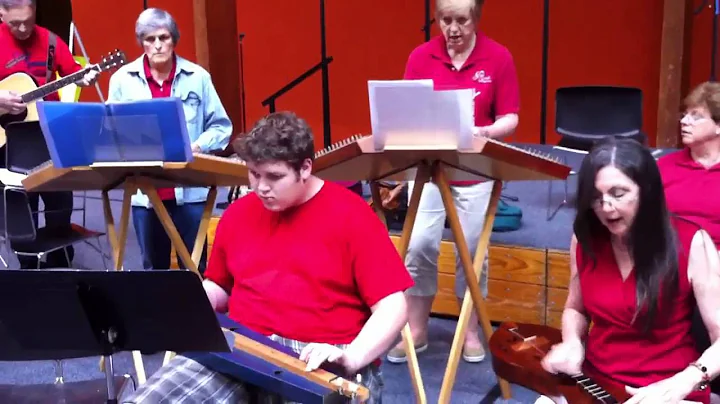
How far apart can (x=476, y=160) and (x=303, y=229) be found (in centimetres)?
63

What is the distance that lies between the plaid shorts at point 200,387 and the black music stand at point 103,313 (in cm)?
13

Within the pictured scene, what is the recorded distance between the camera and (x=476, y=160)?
7.59 ft

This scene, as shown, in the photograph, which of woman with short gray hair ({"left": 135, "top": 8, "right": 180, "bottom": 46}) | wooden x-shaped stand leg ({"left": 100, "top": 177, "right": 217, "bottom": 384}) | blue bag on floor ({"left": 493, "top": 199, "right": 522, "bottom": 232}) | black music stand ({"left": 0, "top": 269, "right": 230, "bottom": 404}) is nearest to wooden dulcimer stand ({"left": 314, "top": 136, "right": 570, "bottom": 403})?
wooden x-shaped stand leg ({"left": 100, "top": 177, "right": 217, "bottom": 384})

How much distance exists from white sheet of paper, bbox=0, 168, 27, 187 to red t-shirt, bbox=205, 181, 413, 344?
91.0 inches

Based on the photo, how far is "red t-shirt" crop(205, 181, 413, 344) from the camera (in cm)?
190

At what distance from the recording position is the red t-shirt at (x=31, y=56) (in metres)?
3.88

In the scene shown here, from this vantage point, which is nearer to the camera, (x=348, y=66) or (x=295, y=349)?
(x=295, y=349)

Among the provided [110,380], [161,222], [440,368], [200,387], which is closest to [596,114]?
[440,368]

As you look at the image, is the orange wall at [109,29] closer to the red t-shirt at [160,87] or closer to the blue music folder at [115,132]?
the red t-shirt at [160,87]

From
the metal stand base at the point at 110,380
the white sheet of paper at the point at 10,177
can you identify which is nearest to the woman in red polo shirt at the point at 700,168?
the metal stand base at the point at 110,380

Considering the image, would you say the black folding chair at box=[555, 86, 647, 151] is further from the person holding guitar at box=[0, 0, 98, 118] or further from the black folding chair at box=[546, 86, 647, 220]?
the person holding guitar at box=[0, 0, 98, 118]

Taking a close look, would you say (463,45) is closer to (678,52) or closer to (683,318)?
(683,318)

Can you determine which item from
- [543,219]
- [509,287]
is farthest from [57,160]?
[543,219]

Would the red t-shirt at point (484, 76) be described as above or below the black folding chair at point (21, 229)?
above
